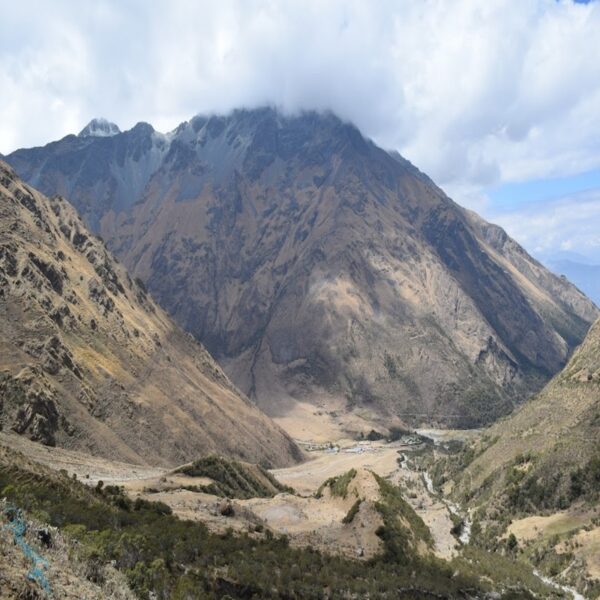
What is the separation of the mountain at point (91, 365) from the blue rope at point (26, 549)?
80.3 meters

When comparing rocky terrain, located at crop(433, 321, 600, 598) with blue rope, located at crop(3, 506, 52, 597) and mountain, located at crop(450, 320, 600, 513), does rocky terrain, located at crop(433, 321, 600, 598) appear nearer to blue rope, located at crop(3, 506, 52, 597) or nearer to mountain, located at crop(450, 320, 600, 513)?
mountain, located at crop(450, 320, 600, 513)

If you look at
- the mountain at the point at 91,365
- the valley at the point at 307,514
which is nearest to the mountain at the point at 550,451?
the valley at the point at 307,514

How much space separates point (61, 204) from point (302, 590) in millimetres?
167823

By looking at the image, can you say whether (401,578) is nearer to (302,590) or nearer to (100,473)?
(302,590)

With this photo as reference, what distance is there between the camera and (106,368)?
478 feet

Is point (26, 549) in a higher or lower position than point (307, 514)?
higher

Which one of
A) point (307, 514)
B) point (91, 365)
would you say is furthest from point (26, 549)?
point (91, 365)

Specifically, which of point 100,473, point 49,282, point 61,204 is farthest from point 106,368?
point 61,204

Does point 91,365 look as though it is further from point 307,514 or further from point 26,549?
point 26,549

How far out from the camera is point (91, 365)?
142375 mm

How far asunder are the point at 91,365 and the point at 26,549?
386ft

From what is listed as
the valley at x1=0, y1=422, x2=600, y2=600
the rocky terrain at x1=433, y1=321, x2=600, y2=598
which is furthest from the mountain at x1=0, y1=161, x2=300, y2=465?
the rocky terrain at x1=433, y1=321, x2=600, y2=598

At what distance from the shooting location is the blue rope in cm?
2653

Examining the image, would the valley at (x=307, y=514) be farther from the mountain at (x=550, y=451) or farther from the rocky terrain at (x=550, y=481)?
the mountain at (x=550, y=451)
